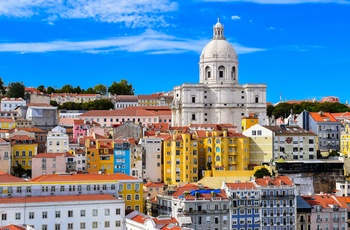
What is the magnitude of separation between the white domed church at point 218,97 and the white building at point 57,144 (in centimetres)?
2062

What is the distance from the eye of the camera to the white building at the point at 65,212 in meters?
45.8

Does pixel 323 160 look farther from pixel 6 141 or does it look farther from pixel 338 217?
pixel 6 141

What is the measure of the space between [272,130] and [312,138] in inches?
173

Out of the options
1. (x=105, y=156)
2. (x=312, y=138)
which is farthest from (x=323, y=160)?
(x=105, y=156)

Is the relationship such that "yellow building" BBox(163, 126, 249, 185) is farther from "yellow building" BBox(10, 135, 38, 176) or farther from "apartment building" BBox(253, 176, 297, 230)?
"yellow building" BBox(10, 135, 38, 176)

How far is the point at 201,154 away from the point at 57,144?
14.4 metres

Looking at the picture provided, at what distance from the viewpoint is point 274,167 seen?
A: 6731 centimetres

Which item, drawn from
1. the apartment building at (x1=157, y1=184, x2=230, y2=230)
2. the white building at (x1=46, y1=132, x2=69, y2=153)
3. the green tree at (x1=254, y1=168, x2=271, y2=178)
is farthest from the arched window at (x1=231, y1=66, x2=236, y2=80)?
the apartment building at (x1=157, y1=184, x2=230, y2=230)

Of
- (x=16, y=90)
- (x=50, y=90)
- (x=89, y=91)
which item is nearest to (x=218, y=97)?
(x=16, y=90)

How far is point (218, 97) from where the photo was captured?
8812 cm

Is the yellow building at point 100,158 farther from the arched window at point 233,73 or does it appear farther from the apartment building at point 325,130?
the arched window at point 233,73

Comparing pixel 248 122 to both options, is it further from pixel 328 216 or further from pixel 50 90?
pixel 50 90

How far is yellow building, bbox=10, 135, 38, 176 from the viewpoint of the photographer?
6631 centimetres

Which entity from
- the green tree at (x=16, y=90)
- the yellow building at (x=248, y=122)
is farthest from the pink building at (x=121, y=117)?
the green tree at (x=16, y=90)
